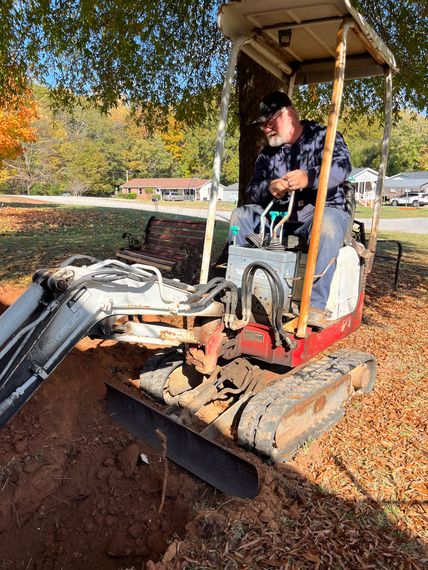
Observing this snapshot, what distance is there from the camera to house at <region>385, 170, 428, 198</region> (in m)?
66.9

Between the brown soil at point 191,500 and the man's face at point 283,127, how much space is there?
251 cm

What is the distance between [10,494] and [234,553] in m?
1.72

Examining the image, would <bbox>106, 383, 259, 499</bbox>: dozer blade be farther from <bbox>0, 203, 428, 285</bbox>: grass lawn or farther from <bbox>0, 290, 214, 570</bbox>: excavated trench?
<bbox>0, 203, 428, 285</bbox>: grass lawn

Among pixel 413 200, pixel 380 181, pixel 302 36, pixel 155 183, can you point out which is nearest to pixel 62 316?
pixel 302 36

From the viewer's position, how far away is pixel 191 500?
3535 mm

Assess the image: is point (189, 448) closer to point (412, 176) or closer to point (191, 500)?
point (191, 500)

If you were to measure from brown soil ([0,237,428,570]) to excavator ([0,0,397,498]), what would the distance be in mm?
206

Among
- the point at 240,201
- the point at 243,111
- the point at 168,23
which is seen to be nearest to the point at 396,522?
the point at 240,201

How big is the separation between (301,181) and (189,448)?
2.20 meters

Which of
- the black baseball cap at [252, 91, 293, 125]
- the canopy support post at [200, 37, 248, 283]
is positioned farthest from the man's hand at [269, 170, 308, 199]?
the black baseball cap at [252, 91, 293, 125]

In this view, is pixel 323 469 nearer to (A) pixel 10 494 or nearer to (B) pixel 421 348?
(A) pixel 10 494

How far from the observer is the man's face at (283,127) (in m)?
4.34

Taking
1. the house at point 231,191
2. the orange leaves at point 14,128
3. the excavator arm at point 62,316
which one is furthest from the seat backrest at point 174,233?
the house at point 231,191

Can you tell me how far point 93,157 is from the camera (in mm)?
67250
